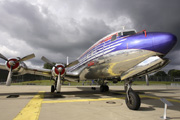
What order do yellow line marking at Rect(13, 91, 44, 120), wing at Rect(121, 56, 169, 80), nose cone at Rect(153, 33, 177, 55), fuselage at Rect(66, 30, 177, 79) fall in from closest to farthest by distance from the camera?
yellow line marking at Rect(13, 91, 44, 120), nose cone at Rect(153, 33, 177, 55), fuselage at Rect(66, 30, 177, 79), wing at Rect(121, 56, 169, 80)

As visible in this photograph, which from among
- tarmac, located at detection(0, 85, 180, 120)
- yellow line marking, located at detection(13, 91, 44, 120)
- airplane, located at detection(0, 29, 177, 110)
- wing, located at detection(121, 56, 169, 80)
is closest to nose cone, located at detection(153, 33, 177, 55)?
airplane, located at detection(0, 29, 177, 110)

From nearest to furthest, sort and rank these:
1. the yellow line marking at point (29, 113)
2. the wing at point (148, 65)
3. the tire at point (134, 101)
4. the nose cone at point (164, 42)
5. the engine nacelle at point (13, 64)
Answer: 1. the yellow line marking at point (29, 113)
2. the nose cone at point (164, 42)
3. the wing at point (148, 65)
4. the tire at point (134, 101)
5. the engine nacelle at point (13, 64)

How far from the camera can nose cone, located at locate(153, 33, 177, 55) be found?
5.02 m

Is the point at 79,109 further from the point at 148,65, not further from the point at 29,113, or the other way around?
the point at 148,65

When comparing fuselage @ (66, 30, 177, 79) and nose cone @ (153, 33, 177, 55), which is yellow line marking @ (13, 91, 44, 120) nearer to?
fuselage @ (66, 30, 177, 79)

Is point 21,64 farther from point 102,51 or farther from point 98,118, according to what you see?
point 98,118

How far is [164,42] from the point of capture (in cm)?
507

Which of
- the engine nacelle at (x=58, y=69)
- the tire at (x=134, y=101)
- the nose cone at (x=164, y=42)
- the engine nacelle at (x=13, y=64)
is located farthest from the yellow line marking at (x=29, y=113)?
the nose cone at (x=164, y=42)

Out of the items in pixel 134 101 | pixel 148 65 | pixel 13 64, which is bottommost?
pixel 134 101

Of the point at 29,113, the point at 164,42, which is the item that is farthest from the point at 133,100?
the point at 29,113

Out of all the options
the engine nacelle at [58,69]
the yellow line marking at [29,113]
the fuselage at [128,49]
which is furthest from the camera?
the engine nacelle at [58,69]

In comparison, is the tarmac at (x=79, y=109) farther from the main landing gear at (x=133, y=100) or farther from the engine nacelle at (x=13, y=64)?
the engine nacelle at (x=13, y=64)

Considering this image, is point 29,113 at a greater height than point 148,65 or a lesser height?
lesser

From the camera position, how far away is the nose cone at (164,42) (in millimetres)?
5016
